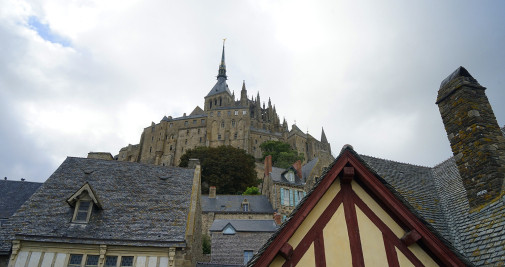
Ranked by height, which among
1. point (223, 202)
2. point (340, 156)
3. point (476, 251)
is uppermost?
point (223, 202)

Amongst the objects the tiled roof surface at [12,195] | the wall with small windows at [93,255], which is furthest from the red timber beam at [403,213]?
the tiled roof surface at [12,195]

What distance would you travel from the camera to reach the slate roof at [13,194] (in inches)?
863

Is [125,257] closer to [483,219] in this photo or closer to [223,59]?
[483,219]

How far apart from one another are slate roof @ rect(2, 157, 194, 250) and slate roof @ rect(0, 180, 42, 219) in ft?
28.6

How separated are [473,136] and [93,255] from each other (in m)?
13.0

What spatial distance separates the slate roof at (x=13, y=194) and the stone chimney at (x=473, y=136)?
25.5m

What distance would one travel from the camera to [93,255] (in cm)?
1223

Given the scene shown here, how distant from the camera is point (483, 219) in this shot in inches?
264

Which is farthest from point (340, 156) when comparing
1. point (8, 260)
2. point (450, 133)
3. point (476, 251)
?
point (8, 260)

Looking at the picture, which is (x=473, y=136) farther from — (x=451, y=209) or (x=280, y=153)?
(x=280, y=153)

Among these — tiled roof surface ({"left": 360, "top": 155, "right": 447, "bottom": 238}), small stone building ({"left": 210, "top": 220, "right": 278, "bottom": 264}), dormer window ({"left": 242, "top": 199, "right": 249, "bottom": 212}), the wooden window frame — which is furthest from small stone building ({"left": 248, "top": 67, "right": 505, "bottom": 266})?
dormer window ({"left": 242, "top": 199, "right": 249, "bottom": 212})

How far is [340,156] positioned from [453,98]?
15.2 feet

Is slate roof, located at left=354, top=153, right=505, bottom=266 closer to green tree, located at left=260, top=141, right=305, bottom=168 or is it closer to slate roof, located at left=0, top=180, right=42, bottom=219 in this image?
slate roof, located at left=0, top=180, right=42, bottom=219

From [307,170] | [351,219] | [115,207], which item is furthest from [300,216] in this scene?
[307,170]
